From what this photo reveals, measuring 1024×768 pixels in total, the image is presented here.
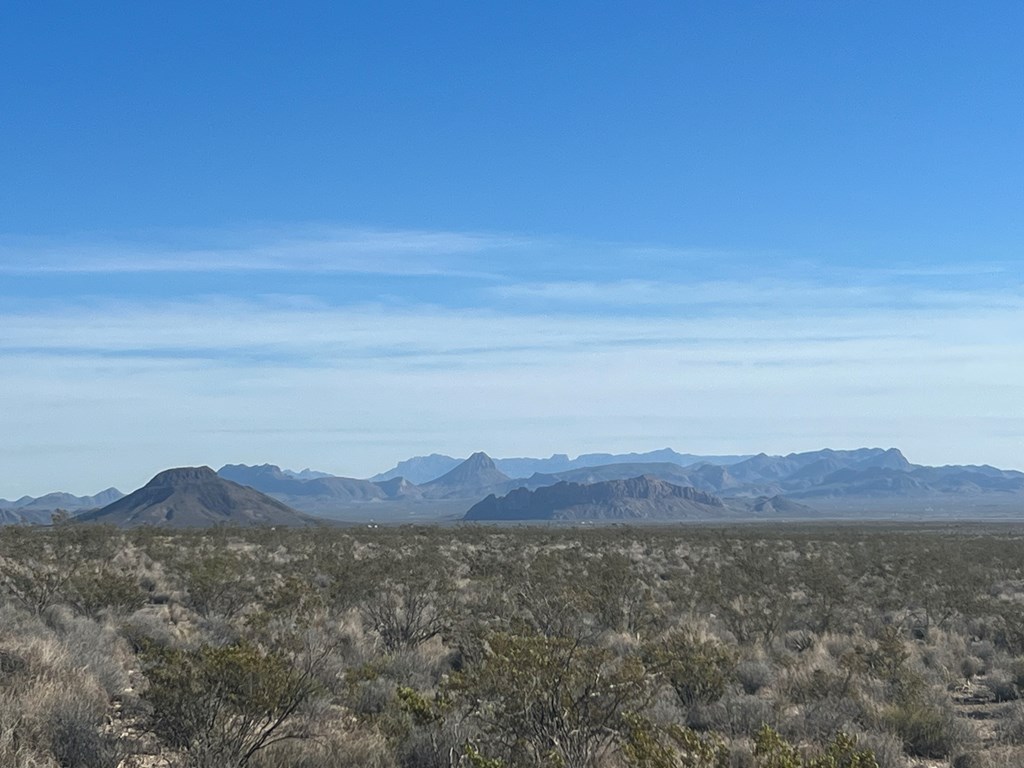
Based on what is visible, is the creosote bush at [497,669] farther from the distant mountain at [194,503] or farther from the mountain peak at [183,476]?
the mountain peak at [183,476]

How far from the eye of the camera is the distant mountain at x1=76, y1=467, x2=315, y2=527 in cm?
13425

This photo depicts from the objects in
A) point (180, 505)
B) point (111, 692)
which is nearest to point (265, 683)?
point (111, 692)

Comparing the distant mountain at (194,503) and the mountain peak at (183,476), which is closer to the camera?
the distant mountain at (194,503)

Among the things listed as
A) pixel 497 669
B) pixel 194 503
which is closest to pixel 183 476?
pixel 194 503

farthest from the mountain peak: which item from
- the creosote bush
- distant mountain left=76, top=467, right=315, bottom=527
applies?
the creosote bush

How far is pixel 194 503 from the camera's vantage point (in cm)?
14350

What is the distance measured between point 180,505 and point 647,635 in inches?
5367

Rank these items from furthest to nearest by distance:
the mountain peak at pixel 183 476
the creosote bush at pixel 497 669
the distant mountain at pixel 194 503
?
the mountain peak at pixel 183 476, the distant mountain at pixel 194 503, the creosote bush at pixel 497 669

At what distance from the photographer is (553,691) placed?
320 inches

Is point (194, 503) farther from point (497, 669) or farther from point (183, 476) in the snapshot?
point (497, 669)

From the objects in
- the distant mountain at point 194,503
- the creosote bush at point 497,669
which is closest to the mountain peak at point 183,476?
the distant mountain at point 194,503

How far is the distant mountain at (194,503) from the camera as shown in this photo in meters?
134

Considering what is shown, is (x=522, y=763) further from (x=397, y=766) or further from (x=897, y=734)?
(x=897, y=734)

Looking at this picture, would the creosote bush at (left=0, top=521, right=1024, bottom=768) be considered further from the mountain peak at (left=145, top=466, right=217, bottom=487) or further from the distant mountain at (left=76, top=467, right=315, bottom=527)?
the mountain peak at (left=145, top=466, right=217, bottom=487)
